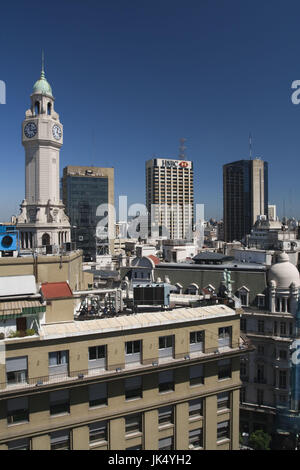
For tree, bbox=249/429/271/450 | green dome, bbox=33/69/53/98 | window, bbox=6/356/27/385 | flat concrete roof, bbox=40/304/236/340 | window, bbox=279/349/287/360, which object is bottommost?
tree, bbox=249/429/271/450

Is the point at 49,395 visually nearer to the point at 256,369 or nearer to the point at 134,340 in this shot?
the point at 134,340

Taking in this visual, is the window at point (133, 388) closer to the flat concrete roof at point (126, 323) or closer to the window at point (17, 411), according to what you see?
the flat concrete roof at point (126, 323)

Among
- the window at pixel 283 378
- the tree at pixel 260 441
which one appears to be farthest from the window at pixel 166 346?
the window at pixel 283 378

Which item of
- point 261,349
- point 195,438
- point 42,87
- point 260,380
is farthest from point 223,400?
point 42,87

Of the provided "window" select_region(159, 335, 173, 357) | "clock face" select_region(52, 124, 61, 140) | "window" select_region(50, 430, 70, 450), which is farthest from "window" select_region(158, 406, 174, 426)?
"clock face" select_region(52, 124, 61, 140)

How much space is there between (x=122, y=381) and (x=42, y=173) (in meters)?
31.6

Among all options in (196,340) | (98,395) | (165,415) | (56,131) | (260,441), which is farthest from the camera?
(56,131)

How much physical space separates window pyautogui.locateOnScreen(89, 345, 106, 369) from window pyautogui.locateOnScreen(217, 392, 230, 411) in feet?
29.2

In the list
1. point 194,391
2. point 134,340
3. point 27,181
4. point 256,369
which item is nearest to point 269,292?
point 256,369

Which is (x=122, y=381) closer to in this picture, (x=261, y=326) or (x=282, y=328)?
Answer: (x=261, y=326)

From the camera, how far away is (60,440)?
804 inches

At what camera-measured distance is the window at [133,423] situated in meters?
21.9

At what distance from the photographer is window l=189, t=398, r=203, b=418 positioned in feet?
77.4

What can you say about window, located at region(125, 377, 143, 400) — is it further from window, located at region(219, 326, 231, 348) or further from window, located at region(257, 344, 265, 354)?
window, located at region(257, 344, 265, 354)
